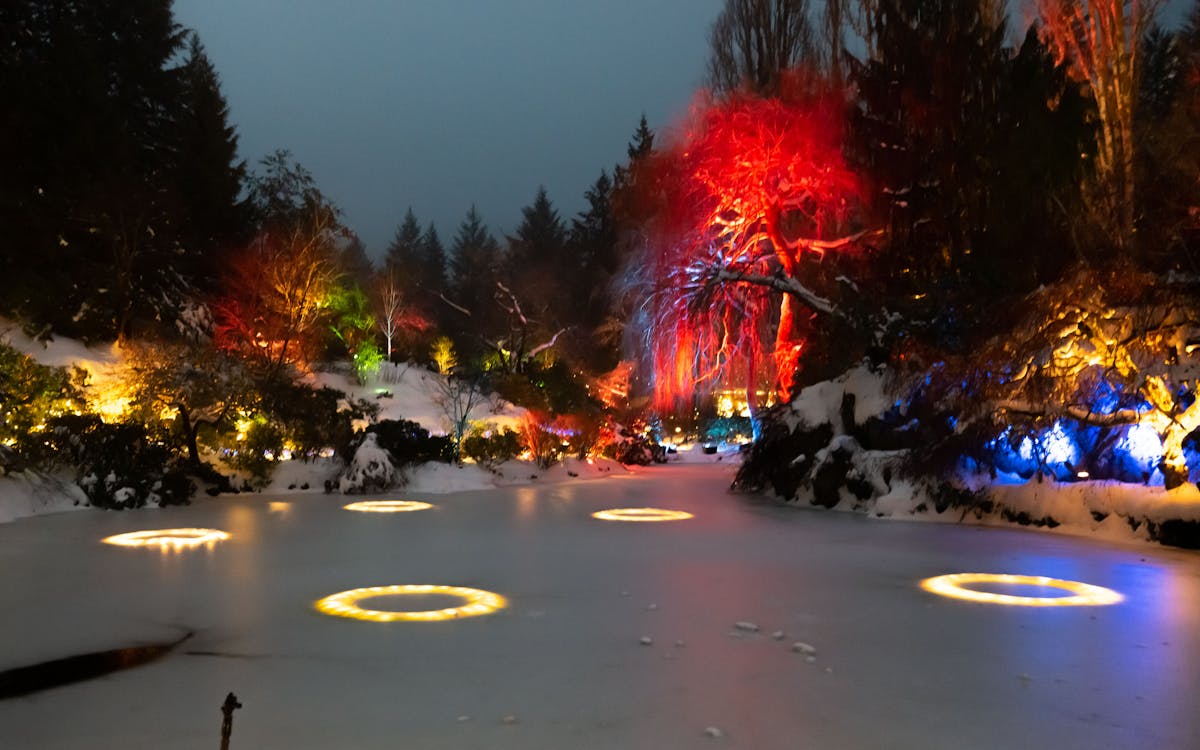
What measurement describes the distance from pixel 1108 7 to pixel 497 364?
17821mm

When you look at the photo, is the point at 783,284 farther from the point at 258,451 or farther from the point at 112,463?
the point at 112,463

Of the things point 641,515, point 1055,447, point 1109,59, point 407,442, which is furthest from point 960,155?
point 407,442

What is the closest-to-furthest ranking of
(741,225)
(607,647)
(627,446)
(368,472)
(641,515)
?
(607,647) < (641,515) < (368,472) < (741,225) < (627,446)

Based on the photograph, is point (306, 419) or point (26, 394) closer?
point (26, 394)

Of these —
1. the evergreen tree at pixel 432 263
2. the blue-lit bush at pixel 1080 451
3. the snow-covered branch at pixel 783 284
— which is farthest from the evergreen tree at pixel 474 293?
the blue-lit bush at pixel 1080 451

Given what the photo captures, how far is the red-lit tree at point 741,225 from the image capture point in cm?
1542

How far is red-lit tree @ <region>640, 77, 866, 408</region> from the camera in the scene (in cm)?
1542

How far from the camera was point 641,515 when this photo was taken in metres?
10.0

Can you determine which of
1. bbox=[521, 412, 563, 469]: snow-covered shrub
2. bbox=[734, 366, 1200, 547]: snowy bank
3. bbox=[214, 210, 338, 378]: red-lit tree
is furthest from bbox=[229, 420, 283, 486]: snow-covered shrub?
bbox=[734, 366, 1200, 547]: snowy bank

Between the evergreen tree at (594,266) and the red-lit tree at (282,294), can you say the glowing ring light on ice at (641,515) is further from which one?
the evergreen tree at (594,266)

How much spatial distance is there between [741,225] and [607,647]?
13.3 metres

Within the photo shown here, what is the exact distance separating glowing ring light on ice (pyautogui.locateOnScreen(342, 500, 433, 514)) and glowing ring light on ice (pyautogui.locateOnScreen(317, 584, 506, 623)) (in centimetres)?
490

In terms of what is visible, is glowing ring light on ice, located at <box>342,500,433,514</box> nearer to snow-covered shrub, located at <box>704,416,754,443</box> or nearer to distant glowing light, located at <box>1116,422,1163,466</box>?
distant glowing light, located at <box>1116,422,1163,466</box>

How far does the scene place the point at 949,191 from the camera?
12.6 meters
